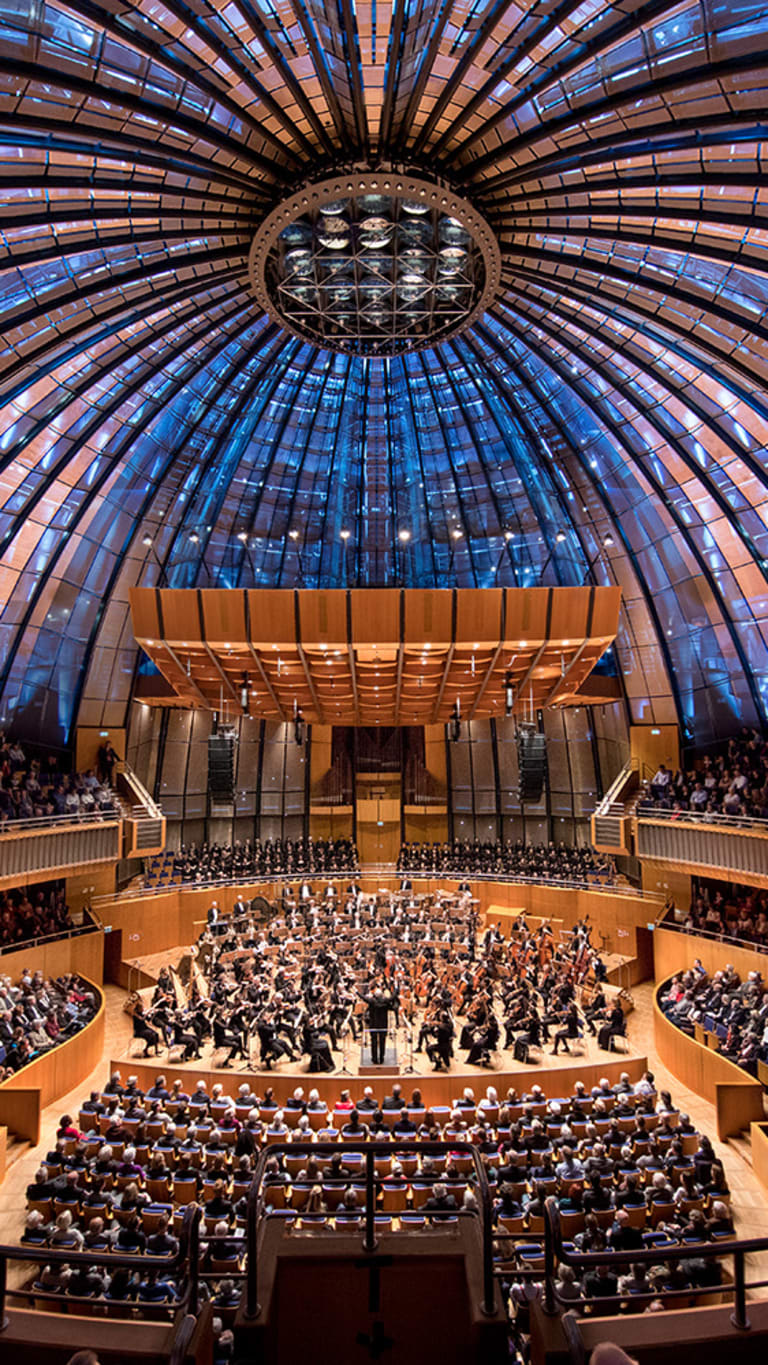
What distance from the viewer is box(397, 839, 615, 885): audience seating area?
31.2 metres

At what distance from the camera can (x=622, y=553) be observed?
98.6 feet

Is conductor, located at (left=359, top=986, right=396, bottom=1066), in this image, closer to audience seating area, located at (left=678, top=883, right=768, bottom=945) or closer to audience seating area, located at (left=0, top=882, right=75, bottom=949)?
audience seating area, located at (left=678, top=883, right=768, bottom=945)

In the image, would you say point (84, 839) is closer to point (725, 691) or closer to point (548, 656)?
point (548, 656)

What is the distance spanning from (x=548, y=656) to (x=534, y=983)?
370 inches

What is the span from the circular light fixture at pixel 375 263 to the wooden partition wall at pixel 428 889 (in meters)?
20.1

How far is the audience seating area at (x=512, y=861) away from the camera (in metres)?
31.2

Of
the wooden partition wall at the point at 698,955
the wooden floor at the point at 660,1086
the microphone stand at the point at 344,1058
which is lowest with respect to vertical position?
the wooden floor at the point at 660,1086

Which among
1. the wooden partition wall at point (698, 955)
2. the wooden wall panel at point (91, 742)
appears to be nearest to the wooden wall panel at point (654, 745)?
the wooden partition wall at point (698, 955)

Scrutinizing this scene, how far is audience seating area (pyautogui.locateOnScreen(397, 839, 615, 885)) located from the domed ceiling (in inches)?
262

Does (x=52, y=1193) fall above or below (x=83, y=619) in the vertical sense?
below

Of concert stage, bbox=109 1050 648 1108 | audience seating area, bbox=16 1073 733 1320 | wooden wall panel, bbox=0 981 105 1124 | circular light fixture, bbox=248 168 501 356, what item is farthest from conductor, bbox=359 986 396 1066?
circular light fixture, bbox=248 168 501 356

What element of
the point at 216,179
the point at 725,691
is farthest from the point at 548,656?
the point at 216,179

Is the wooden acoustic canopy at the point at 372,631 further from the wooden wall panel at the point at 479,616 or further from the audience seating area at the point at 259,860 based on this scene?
the audience seating area at the point at 259,860

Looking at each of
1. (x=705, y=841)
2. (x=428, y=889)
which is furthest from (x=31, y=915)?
(x=705, y=841)
